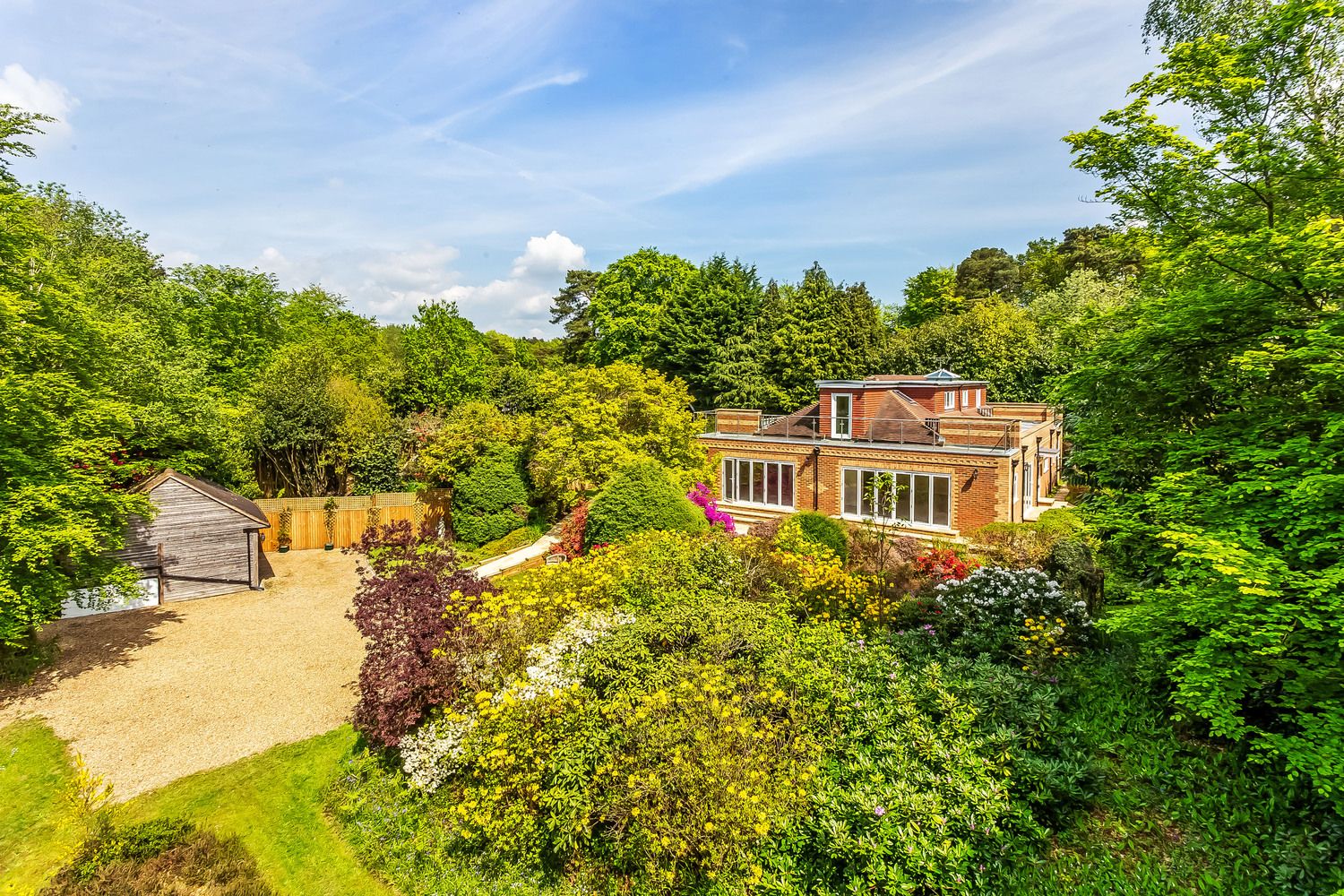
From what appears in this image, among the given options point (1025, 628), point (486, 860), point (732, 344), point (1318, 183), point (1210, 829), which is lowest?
point (486, 860)

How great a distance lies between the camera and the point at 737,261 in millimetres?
37750

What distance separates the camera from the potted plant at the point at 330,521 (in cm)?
2297

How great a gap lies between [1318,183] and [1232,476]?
3232 mm

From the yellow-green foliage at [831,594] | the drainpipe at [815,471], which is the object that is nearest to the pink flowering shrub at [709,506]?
the drainpipe at [815,471]

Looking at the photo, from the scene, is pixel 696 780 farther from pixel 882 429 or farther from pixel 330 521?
pixel 330 521

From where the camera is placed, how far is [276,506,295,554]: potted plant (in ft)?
73.4

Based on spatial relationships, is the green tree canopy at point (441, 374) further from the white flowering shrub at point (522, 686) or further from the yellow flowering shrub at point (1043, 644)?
the yellow flowering shrub at point (1043, 644)

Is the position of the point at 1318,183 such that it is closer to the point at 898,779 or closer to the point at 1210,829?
the point at 1210,829

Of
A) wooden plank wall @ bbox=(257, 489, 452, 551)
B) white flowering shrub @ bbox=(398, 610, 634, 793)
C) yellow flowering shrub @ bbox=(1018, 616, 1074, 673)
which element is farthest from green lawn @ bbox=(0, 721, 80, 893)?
yellow flowering shrub @ bbox=(1018, 616, 1074, 673)

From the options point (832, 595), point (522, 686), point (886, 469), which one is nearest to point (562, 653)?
point (522, 686)

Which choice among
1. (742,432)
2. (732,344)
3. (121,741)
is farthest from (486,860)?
(732,344)

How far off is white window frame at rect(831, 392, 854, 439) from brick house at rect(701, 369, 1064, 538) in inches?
1.3

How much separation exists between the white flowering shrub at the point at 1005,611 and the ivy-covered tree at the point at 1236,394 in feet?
4.16

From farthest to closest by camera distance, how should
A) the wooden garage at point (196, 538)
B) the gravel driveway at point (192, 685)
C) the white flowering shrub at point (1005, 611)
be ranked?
the wooden garage at point (196, 538) < the gravel driveway at point (192, 685) < the white flowering shrub at point (1005, 611)
